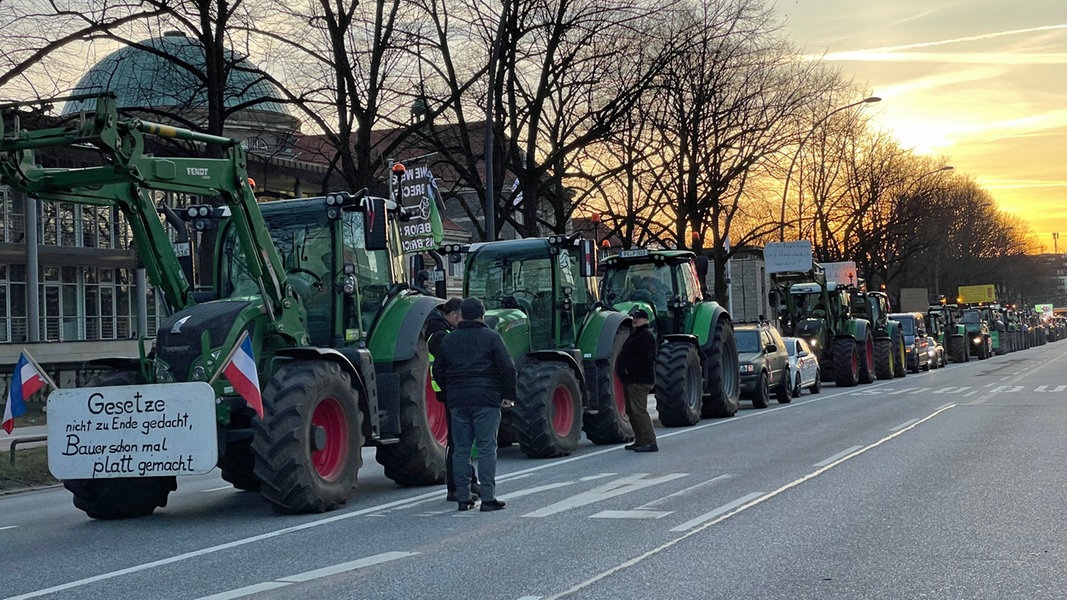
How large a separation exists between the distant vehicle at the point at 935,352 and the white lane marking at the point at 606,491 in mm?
39244

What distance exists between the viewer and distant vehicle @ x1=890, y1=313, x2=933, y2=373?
4650cm

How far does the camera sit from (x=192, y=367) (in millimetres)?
10977

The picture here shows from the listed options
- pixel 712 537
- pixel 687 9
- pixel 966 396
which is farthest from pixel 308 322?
pixel 687 9

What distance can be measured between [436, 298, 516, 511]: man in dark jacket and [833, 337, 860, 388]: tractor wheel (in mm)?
26005

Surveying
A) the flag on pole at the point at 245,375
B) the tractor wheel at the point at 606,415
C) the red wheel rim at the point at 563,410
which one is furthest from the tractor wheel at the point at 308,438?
the tractor wheel at the point at 606,415

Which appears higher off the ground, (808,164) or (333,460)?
(808,164)

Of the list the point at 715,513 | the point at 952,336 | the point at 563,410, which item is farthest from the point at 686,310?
the point at 952,336

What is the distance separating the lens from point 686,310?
21984mm

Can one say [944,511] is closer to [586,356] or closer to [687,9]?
[586,356]

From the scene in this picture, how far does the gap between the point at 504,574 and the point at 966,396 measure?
22.4 meters

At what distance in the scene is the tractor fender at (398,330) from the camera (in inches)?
492

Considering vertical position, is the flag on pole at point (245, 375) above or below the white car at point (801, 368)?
above

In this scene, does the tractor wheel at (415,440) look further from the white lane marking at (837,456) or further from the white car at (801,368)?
the white car at (801,368)

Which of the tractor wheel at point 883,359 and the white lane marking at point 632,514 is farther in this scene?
the tractor wheel at point 883,359
